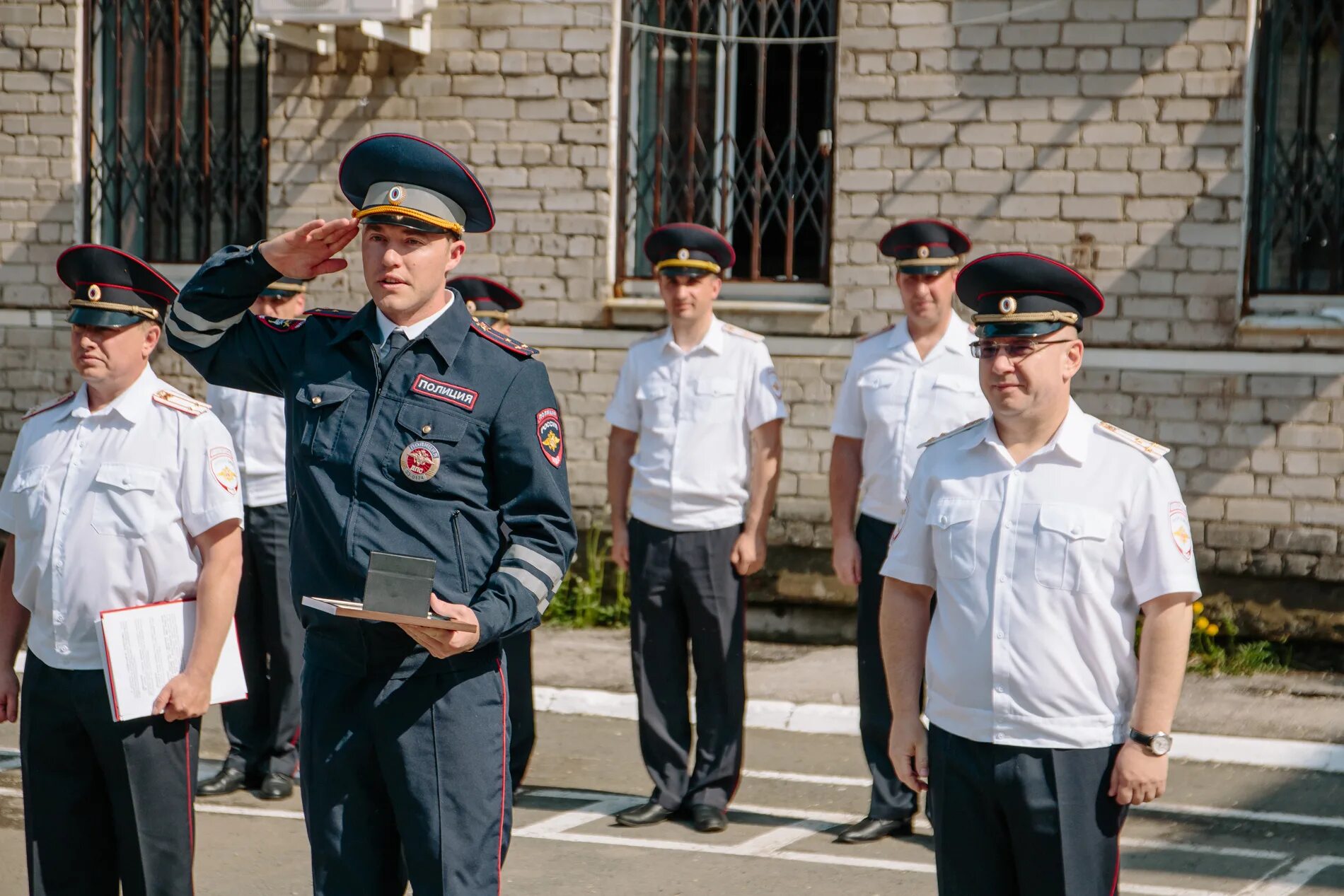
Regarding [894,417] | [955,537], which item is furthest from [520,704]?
[955,537]

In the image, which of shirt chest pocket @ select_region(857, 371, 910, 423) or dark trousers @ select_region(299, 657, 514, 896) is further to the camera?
shirt chest pocket @ select_region(857, 371, 910, 423)

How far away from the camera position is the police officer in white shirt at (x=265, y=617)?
20.9 ft

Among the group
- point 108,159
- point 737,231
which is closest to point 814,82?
point 737,231

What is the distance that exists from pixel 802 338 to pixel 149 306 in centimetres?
600

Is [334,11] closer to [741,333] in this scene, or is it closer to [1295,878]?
[741,333]

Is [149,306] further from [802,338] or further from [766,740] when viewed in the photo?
[802,338]

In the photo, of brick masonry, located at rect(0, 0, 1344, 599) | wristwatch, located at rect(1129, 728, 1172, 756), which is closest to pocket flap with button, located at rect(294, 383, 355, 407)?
wristwatch, located at rect(1129, 728, 1172, 756)

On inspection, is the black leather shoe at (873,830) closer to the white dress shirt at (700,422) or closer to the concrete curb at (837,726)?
the white dress shirt at (700,422)

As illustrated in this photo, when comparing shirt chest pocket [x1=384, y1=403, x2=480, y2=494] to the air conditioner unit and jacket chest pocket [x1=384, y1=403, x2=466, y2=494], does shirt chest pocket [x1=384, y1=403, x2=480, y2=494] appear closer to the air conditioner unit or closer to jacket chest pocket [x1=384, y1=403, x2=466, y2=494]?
jacket chest pocket [x1=384, y1=403, x2=466, y2=494]

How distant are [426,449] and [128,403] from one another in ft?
3.70

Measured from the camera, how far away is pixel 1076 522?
330 cm

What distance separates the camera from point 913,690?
3584 millimetres

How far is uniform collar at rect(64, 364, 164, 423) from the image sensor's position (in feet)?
12.9

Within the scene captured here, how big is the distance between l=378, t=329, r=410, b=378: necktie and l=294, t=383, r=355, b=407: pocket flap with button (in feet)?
0.24
